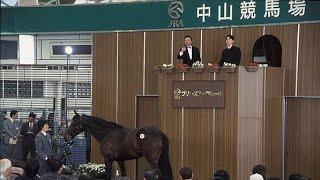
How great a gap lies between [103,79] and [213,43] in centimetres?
293

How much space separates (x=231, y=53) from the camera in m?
11.2

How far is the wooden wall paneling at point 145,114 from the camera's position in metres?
13.1

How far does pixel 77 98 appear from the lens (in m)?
14.6

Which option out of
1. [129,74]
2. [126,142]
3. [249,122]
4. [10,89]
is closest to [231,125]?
[249,122]

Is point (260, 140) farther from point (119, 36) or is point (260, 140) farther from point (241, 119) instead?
point (119, 36)

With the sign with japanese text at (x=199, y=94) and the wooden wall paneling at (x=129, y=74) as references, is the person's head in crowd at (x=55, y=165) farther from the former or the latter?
the wooden wall paneling at (x=129, y=74)

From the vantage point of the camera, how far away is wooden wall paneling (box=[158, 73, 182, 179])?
11.3 metres

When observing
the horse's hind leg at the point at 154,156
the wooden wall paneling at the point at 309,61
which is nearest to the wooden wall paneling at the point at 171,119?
the horse's hind leg at the point at 154,156

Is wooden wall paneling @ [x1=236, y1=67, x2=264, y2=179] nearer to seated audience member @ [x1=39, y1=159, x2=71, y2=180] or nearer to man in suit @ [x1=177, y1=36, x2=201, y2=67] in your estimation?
man in suit @ [x1=177, y1=36, x2=201, y2=67]

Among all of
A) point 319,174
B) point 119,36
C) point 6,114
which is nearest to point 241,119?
point 319,174

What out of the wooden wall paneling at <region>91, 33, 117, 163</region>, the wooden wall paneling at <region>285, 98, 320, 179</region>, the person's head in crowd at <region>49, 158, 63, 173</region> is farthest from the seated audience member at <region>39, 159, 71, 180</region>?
the wooden wall paneling at <region>91, 33, 117, 163</region>

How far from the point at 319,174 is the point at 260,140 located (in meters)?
1.49

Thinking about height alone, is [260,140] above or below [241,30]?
below

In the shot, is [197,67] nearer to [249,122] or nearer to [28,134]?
[249,122]
